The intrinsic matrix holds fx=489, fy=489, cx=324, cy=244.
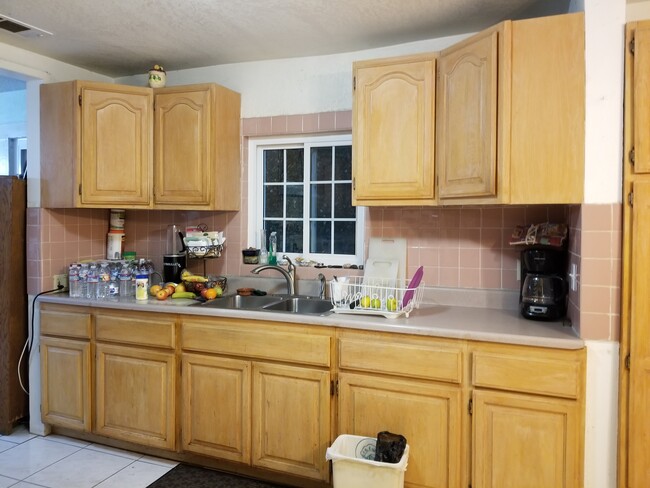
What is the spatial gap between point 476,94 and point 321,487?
77.8 inches

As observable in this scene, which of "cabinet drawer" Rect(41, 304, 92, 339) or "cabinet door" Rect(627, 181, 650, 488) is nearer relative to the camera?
"cabinet door" Rect(627, 181, 650, 488)

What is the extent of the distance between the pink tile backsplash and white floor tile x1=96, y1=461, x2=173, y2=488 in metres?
1.22

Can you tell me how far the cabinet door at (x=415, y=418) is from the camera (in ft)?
6.82

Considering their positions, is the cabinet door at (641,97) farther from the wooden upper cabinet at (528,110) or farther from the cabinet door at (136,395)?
the cabinet door at (136,395)

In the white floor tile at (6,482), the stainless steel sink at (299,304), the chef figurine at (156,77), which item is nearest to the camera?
the white floor tile at (6,482)

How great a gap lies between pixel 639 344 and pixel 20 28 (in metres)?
3.31

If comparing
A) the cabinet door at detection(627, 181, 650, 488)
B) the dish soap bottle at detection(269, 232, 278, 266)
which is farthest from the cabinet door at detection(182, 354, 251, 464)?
the cabinet door at detection(627, 181, 650, 488)

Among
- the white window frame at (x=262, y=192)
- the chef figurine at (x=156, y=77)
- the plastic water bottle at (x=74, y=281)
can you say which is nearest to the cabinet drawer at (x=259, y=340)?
the white window frame at (x=262, y=192)

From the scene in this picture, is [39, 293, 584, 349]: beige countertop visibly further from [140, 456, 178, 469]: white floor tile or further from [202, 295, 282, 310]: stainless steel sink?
[140, 456, 178, 469]: white floor tile

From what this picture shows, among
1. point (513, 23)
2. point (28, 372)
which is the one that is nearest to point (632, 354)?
point (513, 23)

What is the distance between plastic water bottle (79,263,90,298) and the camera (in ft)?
9.73

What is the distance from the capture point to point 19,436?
9.95 ft

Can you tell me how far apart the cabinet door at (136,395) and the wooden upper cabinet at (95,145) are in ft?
3.06

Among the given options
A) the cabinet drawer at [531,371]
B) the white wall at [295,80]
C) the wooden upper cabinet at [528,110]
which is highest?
the white wall at [295,80]
